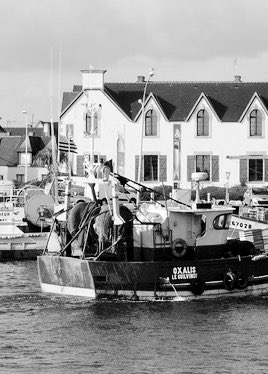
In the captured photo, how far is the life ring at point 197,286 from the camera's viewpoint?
137ft

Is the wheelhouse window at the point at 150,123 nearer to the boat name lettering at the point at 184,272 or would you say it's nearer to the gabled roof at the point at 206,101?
the gabled roof at the point at 206,101

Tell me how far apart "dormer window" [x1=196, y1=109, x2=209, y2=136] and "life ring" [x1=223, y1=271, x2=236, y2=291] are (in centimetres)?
4701

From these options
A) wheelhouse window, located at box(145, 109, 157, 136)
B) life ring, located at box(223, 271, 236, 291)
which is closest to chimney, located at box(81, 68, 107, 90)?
wheelhouse window, located at box(145, 109, 157, 136)

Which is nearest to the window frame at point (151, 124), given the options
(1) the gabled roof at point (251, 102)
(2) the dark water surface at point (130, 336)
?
(1) the gabled roof at point (251, 102)

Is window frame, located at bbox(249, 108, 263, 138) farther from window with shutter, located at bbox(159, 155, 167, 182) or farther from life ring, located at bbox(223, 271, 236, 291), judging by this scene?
life ring, located at bbox(223, 271, 236, 291)

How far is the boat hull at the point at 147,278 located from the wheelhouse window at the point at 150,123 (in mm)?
46272

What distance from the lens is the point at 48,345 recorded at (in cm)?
3409

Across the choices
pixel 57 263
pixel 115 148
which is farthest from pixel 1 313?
pixel 115 148

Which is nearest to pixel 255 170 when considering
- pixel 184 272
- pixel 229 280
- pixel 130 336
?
pixel 229 280

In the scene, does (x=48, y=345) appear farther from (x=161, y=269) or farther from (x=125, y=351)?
(x=161, y=269)

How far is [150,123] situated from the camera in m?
89.0

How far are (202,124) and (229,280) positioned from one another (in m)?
47.3

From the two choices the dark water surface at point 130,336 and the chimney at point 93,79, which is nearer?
the dark water surface at point 130,336

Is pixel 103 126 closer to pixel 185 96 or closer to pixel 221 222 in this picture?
pixel 185 96
